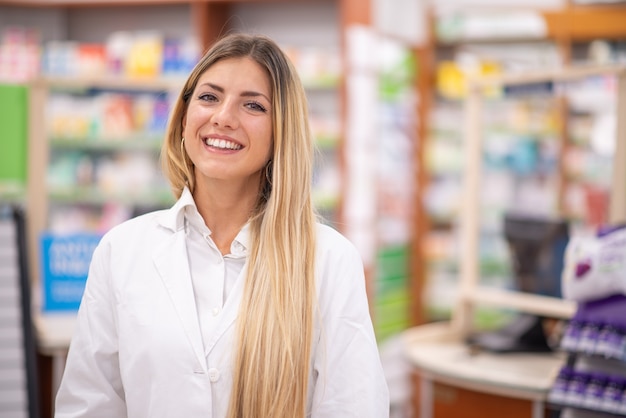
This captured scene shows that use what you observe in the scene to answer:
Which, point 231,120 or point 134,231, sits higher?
point 231,120

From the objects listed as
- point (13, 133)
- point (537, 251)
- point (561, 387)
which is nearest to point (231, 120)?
point (561, 387)

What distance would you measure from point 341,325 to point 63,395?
70 centimetres

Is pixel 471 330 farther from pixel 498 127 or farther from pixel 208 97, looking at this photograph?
pixel 208 97

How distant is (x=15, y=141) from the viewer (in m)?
4.59

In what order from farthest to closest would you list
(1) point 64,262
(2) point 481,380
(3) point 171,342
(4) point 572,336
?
(1) point 64,262, (2) point 481,380, (4) point 572,336, (3) point 171,342

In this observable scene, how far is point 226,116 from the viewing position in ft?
6.25

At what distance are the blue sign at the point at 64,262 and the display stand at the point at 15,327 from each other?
322mm

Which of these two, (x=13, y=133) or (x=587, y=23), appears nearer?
(x=13, y=133)

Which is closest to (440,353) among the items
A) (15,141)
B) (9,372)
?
(9,372)

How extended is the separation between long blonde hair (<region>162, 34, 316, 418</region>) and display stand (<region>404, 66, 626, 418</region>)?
196 cm

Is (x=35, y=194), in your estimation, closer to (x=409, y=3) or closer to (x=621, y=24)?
(x=409, y=3)

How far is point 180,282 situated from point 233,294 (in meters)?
0.13

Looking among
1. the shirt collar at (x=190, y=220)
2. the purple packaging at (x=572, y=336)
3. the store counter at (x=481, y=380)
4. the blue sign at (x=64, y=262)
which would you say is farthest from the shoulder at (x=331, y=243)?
the blue sign at (x=64, y=262)

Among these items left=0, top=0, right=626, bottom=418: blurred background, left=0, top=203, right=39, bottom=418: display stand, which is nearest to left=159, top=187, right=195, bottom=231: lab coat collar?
left=0, top=203, right=39, bottom=418: display stand
